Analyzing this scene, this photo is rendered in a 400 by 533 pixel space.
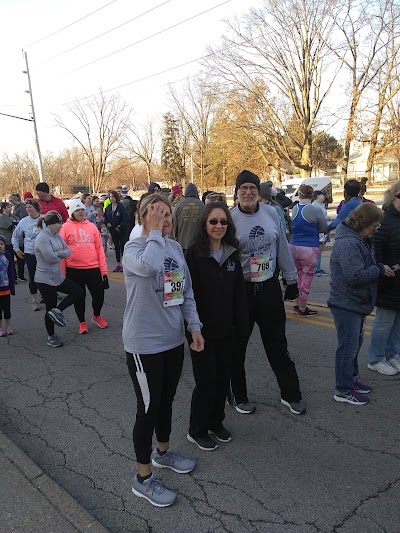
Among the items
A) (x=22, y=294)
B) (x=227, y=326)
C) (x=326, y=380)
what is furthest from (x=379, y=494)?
(x=22, y=294)

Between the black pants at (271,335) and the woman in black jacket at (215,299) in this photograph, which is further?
the black pants at (271,335)

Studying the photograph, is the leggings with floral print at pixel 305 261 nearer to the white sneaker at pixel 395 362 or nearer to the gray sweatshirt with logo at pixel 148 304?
the white sneaker at pixel 395 362

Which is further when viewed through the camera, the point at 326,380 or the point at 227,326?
the point at 326,380

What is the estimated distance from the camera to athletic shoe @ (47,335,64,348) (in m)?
5.76

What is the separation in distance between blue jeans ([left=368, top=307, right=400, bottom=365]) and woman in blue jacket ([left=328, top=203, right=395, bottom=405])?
648 mm

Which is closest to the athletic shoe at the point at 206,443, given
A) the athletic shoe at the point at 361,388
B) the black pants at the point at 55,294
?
the athletic shoe at the point at 361,388

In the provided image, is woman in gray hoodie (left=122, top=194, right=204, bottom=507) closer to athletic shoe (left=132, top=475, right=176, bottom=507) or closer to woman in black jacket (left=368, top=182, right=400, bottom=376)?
athletic shoe (left=132, top=475, right=176, bottom=507)

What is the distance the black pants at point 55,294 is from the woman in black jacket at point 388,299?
375 cm

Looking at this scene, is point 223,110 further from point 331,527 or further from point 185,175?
point 331,527

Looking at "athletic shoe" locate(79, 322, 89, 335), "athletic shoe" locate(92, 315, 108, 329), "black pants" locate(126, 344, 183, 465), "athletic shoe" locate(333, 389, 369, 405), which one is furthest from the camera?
"athletic shoe" locate(92, 315, 108, 329)

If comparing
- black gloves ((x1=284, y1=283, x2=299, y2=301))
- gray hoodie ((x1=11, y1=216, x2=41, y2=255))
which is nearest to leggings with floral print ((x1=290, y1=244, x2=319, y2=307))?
black gloves ((x1=284, y1=283, x2=299, y2=301))

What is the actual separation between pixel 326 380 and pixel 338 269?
1.23m

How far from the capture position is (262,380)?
14.5ft

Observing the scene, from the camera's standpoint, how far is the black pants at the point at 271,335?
353cm
